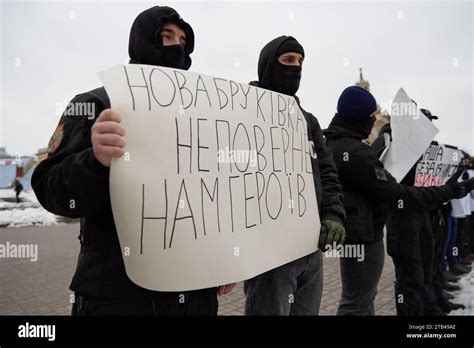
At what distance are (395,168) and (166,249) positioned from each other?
2.11 metres

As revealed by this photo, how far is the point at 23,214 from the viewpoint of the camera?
13.0 metres

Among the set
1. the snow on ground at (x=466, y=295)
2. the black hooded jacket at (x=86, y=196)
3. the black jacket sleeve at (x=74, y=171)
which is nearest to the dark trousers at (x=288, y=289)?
the black hooded jacket at (x=86, y=196)

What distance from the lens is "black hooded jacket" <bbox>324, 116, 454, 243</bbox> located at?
2.37 meters

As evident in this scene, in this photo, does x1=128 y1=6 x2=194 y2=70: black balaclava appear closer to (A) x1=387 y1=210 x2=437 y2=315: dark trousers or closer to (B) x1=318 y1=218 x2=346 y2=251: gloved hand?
(B) x1=318 y1=218 x2=346 y2=251: gloved hand

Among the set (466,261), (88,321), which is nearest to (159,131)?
(88,321)

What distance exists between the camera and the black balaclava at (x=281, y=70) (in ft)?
6.55

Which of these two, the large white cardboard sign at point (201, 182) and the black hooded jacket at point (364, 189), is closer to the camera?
the large white cardboard sign at point (201, 182)

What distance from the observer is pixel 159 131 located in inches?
50.8

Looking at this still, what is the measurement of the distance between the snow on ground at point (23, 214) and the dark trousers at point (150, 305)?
1225 centimetres

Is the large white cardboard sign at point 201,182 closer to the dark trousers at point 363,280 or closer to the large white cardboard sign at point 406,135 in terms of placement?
the dark trousers at point 363,280

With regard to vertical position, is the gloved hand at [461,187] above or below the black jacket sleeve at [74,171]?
below

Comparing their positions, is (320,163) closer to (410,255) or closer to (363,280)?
(363,280)

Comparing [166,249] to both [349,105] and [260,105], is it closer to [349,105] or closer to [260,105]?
[260,105]

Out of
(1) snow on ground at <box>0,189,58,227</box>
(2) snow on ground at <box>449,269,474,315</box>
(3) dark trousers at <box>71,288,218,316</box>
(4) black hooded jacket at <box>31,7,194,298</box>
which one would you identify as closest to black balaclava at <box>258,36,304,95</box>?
(4) black hooded jacket at <box>31,7,194,298</box>
